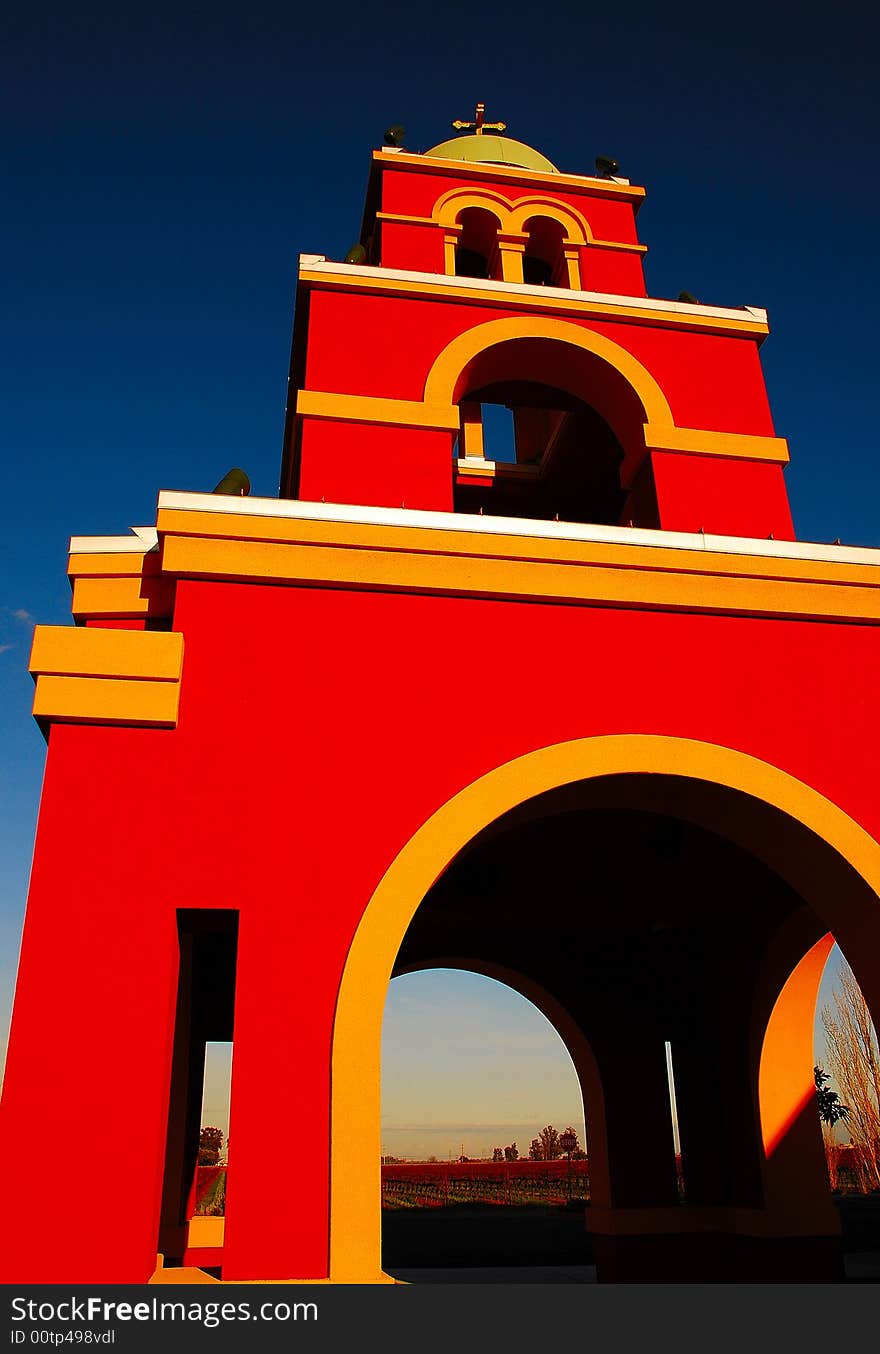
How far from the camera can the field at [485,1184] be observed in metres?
27.2

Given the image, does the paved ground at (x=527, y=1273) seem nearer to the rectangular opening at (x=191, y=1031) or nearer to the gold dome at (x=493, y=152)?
the rectangular opening at (x=191, y=1031)

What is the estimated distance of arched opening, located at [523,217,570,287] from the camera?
37.9 feet

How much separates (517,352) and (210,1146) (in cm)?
3215

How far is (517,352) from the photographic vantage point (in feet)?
33.8

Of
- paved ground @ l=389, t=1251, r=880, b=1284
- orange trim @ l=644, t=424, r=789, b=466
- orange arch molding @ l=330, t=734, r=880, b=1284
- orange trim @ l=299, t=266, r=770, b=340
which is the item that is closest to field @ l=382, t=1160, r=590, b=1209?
paved ground @ l=389, t=1251, r=880, b=1284

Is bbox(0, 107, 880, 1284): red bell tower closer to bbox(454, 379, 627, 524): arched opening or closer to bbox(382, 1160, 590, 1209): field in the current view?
bbox(454, 379, 627, 524): arched opening

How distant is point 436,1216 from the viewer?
78.7 feet

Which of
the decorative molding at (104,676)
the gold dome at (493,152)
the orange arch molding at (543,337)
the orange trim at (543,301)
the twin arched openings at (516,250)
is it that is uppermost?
the gold dome at (493,152)

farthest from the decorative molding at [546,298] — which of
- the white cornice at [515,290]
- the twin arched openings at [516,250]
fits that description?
the twin arched openings at [516,250]

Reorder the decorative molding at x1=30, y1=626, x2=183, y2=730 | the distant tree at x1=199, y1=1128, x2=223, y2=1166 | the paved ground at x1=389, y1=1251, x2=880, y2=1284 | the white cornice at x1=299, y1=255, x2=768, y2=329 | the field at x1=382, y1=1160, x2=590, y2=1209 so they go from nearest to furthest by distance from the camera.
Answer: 1. the decorative molding at x1=30, y1=626, x2=183, y2=730
2. the white cornice at x1=299, y1=255, x2=768, y2=329
3. the paved ground at x1=389, y1=1251, x2=880, y2=1284
4. the field at x1=382, y1=1160, x2=590, y2=1209
5. the distant tree at x1=199, y1=1128, x2=223, y2=1166

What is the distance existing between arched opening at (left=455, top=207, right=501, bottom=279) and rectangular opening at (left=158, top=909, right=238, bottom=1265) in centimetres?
771

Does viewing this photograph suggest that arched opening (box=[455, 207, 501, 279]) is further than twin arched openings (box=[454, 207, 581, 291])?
Yes

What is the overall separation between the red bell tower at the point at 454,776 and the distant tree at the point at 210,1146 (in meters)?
21.4
